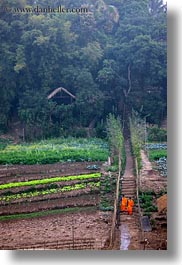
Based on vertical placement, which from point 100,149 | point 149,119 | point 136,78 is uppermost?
point 136,78

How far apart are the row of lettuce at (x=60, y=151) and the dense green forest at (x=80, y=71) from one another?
10 centimetres

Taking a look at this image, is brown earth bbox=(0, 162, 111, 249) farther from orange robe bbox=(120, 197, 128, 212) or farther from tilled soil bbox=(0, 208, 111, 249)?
orange robe bbox=(120, 197, 128, 212)

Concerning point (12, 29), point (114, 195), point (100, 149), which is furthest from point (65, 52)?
point (114, 195)

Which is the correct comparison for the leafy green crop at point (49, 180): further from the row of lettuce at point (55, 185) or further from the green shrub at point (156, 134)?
the green shrub at point (156, 134)

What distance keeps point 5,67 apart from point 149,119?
1.74 metres

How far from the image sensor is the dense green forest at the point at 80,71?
4969 mm

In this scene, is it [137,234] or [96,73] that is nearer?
[137,234]

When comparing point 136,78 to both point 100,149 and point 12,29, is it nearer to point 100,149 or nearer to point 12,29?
point 100,149

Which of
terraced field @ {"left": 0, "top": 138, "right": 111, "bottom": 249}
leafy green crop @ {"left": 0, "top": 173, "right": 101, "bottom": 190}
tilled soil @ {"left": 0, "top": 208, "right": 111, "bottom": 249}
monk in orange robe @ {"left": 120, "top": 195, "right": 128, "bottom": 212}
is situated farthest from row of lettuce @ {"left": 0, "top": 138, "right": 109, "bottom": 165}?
tilled soil @ {"left": 0, "top": 208, "right": 111, "bottom": 249}

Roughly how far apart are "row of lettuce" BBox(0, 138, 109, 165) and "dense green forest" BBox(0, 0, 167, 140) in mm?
97

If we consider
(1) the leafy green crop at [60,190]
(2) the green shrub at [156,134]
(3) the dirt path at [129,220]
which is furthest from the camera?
(1) the leafy green crop at [60,190]

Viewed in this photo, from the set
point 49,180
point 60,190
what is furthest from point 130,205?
point 49,180

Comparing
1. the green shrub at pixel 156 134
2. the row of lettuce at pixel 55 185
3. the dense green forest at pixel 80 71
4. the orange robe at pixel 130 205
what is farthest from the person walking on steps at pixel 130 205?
the dense green forest at pixel 80 71

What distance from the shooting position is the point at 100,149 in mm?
4988
